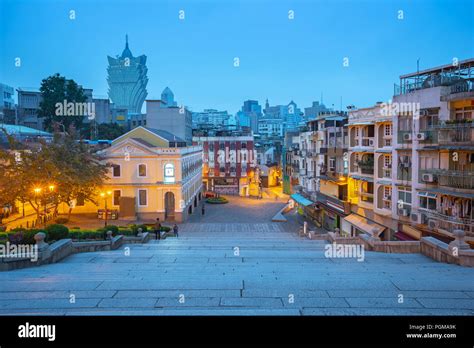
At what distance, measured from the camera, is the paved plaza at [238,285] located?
311 inches

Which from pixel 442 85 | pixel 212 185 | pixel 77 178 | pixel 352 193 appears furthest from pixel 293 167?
pixel 442 85

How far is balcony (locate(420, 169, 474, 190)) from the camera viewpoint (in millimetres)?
20266

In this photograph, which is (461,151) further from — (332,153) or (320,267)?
(332,153)

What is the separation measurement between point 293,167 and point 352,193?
29837 millimetres

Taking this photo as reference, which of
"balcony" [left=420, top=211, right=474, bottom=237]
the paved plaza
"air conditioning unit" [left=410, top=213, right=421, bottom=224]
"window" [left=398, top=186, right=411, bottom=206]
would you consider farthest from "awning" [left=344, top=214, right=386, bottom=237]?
the paved plaza

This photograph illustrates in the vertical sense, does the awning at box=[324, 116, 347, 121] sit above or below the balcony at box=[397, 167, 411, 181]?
above

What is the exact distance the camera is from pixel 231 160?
64938 millimetres

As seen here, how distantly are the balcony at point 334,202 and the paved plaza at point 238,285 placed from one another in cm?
1639

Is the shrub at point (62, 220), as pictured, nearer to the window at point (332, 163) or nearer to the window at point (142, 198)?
the window at point (142, 198)

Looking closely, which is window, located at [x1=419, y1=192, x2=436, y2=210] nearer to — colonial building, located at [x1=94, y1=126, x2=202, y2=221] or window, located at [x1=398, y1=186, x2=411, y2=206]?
window, located at [x1=398, y1=186, x2=411, y2=206]

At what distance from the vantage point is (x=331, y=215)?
119 feet

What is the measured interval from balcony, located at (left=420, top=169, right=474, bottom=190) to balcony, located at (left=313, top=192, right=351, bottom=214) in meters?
9.24
